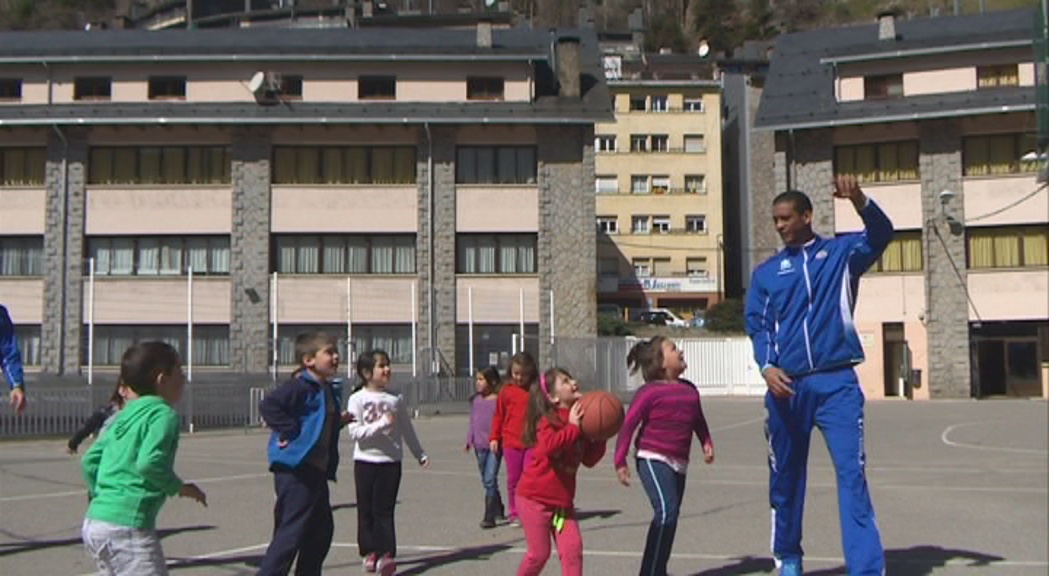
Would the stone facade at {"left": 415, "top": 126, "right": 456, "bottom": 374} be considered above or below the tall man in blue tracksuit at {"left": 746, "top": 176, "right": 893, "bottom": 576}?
above

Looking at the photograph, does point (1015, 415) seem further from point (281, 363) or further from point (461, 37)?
point (461, 37)

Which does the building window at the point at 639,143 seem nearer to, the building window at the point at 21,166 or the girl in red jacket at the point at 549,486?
the building window at the point at 21,166

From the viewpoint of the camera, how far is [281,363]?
43.0 m

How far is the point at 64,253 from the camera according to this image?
43469mm

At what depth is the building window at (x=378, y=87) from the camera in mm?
43938

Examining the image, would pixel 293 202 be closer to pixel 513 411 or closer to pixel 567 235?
pixel 567 235

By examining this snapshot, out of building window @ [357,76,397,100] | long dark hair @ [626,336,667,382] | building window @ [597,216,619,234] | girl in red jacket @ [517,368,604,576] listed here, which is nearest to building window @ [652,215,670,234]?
building window @ [597,216,619,234]

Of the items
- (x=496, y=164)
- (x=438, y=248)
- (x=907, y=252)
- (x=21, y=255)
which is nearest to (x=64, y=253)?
(x=21, y=255)

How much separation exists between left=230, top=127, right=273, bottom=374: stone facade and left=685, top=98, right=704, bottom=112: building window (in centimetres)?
3601

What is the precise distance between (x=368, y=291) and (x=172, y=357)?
126ft

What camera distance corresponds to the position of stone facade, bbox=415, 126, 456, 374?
4319 centimetres

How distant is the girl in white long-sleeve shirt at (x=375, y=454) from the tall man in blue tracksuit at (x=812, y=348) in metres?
3.43

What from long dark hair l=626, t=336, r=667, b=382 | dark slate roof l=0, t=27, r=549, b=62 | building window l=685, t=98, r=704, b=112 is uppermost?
building window l=685, t=98, r=704, b=112

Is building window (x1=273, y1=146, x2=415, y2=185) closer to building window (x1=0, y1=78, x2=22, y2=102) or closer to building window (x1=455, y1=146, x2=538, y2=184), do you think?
building window (x1=455, y1=146, x2=538, y2=184)
